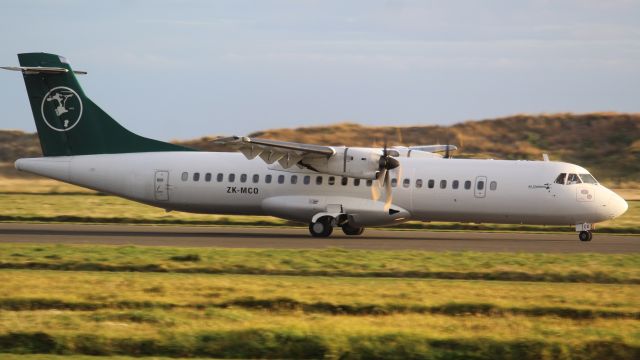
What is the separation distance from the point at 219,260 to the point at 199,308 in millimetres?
5576

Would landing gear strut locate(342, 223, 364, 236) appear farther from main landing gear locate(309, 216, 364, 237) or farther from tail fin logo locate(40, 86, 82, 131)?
tail fin logo locate(40, 86, 82, 131)

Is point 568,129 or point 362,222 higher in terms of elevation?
point 568,129

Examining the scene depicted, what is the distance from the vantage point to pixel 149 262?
18719mm

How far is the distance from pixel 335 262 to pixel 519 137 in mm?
63746

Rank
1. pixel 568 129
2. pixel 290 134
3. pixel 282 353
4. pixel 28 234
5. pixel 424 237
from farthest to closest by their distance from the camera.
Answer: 1. pixel 568 129
2. pixel 290 134
3. pixel 424 237
4. pixel 28 234
5. pixel 282 353

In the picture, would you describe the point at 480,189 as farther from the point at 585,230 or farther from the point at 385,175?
the point at 585,230

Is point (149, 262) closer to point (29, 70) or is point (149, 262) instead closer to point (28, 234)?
point (28, 234)

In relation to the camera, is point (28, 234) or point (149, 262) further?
point (28, 234)

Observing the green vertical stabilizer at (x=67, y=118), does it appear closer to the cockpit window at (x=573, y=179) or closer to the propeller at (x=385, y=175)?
the propeller at (x=385, y=175)

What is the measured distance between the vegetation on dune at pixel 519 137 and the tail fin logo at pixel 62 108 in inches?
1700

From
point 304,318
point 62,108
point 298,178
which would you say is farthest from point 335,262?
point 62,108

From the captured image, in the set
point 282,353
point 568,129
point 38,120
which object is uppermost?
point 568,129

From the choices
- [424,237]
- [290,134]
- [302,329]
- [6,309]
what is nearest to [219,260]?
[6,309]

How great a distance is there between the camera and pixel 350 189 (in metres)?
26.6
